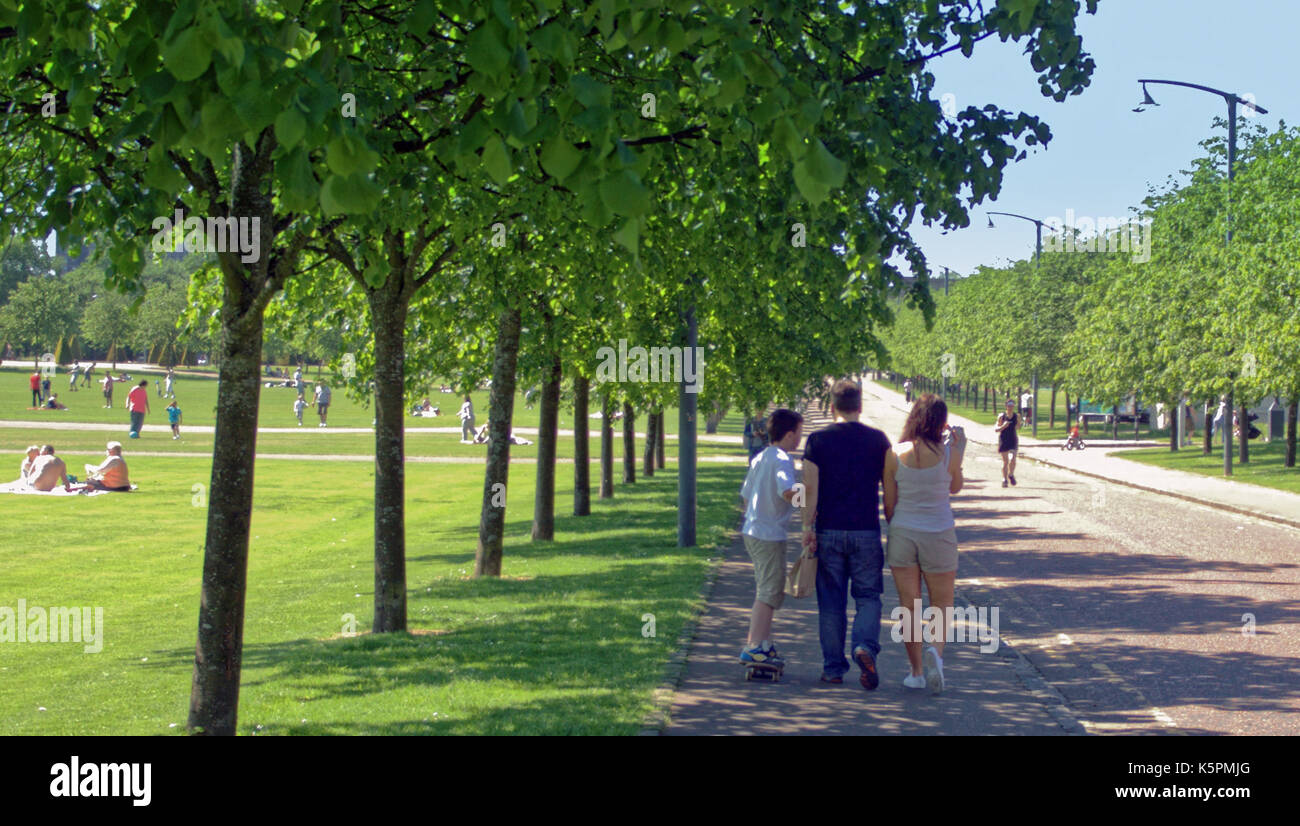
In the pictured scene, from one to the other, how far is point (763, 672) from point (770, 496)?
1.15 meters

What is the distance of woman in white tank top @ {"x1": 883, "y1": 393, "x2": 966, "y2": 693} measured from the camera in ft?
26.9

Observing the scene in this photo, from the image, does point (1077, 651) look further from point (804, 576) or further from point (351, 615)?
point (351, 615)

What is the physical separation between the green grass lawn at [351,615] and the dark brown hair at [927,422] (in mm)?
2307

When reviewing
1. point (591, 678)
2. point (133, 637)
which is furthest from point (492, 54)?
point (133, 637)

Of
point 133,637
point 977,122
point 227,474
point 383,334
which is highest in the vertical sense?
point 977,122

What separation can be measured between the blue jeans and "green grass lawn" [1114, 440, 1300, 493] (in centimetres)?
2121

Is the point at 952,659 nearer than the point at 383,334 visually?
Yes

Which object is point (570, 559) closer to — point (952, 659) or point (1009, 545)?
point (1009, 545)

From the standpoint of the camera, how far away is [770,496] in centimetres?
860

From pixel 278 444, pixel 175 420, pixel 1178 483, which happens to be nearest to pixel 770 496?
pixel 1178 483

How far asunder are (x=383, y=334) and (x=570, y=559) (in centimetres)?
589

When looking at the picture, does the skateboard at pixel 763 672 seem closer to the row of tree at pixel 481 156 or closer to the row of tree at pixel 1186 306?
the row of tree at pixel 481 156

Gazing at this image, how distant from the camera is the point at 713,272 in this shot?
1109 cm
